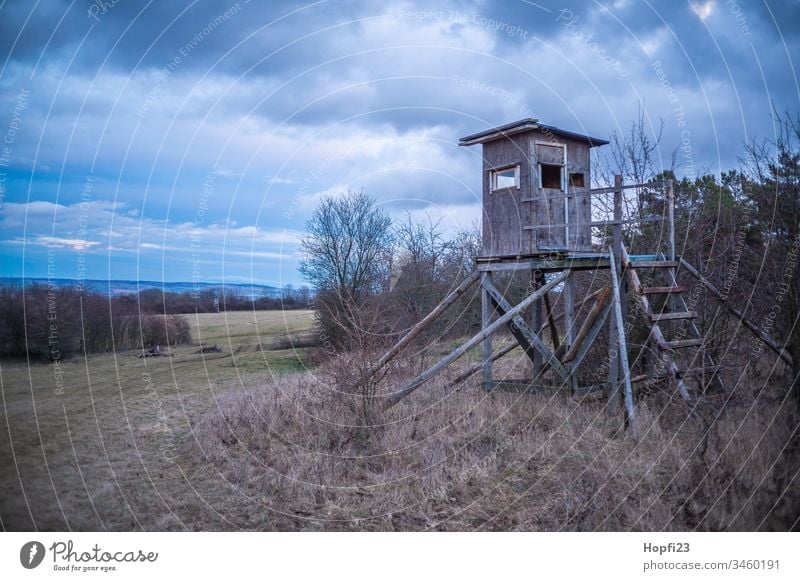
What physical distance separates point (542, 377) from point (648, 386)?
271cm

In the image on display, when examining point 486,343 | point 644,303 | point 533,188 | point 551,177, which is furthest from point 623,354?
point 551,177

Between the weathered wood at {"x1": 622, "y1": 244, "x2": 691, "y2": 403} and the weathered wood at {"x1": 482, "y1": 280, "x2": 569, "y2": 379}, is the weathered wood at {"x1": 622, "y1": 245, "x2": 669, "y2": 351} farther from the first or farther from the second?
the weathered wood at {"x1": 482, "y1": 280, "x2": 569, "y2": 379}

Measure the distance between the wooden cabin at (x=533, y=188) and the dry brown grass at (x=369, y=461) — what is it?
124 inches

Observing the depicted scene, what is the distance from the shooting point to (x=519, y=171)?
11180 millimetres

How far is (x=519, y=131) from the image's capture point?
10.8 m

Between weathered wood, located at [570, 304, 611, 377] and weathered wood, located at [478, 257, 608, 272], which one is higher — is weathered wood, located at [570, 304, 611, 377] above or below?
below

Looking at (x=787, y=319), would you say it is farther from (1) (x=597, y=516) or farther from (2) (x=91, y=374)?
(2) (x=91, y=374)

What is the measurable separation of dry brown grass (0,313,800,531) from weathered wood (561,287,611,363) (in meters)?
0.91

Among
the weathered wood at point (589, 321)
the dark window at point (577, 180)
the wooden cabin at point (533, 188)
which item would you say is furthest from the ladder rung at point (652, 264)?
the dark window at point (577, 180)

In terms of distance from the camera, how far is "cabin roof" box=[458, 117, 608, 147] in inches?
417

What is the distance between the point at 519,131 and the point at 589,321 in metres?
3.85

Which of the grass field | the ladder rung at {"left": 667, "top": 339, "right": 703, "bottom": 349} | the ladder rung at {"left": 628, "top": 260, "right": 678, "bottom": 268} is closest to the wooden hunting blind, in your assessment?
the ladder rung at {"left": 628, "top": 260, "right": 678, "bottom": 268}

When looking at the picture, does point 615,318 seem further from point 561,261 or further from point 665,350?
point 561,261

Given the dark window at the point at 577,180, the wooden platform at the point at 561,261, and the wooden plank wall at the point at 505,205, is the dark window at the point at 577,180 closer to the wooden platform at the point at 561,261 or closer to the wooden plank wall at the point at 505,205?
the wooden plank wall at the point at 505,205
